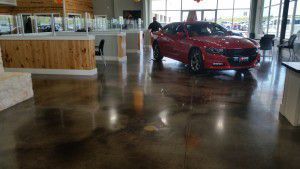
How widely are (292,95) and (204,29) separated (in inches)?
173

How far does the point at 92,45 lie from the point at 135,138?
4.33 metres

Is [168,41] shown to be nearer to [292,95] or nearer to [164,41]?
[164,41]

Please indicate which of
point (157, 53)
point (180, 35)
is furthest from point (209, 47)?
point (157, 53)

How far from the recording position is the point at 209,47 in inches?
255

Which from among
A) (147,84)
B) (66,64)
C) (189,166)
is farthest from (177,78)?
(189,166)

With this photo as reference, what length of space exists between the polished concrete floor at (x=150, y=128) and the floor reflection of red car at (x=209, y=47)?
77 cm

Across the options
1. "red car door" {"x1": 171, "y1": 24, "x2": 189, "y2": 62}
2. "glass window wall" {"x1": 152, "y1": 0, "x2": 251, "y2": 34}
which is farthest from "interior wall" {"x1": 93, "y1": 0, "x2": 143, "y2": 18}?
"red car door" {"x1": 171, "y1": 24, "x2": 189, "y2": 62}

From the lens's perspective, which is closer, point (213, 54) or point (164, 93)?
point (164, 93)

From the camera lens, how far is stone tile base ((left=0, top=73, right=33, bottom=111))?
426 centimetres

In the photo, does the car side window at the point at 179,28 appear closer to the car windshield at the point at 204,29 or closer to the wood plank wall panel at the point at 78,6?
the car windshield at the point at 204,29

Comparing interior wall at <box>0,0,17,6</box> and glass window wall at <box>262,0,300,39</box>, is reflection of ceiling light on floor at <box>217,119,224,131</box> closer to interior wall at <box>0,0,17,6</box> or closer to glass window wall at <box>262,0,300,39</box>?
glass window wall at <box>262,0,300,39</box>

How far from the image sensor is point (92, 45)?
688 cm

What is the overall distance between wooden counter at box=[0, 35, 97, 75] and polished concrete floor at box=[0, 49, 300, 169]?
101 cm

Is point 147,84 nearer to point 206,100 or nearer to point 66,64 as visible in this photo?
point 206,100
